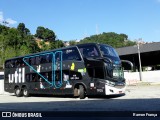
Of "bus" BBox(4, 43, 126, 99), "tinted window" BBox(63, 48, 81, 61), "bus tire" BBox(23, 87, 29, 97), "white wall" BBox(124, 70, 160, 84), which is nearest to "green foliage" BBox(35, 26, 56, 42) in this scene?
→ "white wall" BBox(124, 70, 160, 84)

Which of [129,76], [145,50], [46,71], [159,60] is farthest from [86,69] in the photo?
[159,60]

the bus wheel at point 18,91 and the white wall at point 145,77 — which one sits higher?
the white wall at point 145,77

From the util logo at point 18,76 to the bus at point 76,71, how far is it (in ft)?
0.62

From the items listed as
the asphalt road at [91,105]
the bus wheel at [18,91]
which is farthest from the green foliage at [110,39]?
the asphalt road at [91,105]

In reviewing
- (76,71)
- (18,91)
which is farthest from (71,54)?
(18,91)

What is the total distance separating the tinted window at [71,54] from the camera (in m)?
22.0

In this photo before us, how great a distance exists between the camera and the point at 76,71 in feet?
72.4

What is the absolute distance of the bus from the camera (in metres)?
20.8

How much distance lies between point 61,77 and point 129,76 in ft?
80.8

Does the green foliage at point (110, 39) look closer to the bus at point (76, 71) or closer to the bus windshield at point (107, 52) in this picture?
the bus at point (76, 71)

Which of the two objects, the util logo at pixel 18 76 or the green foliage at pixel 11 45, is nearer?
the util logo at pixel 18 76

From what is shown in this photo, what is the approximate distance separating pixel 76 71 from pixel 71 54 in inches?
51.8

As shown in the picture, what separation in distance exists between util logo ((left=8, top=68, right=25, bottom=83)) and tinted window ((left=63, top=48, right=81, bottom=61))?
18.4 feet

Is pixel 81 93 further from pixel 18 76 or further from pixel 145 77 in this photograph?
pixel 145 77
